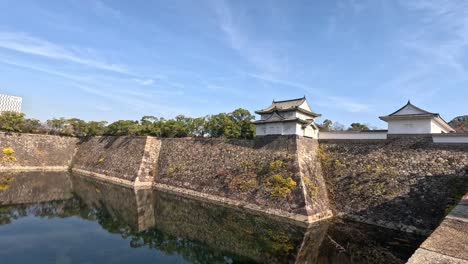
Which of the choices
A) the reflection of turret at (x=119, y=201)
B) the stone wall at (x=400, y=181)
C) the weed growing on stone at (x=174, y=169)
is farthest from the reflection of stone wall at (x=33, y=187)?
the stone wall at (x=400, y=181)

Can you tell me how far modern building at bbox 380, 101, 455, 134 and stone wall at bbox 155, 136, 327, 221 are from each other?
5.16 metres

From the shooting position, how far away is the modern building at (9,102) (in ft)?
265

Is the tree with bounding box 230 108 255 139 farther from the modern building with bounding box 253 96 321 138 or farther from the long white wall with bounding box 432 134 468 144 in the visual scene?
the long white wall with bounding box 432 134 468 144

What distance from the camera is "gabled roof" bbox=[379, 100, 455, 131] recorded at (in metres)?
16.1

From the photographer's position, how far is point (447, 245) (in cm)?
634

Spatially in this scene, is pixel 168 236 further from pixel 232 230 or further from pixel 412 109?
pixel 412 109

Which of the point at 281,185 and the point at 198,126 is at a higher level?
the point at 198,126

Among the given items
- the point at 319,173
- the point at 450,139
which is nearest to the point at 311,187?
the point at 319,173

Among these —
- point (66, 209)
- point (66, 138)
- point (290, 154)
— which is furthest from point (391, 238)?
point (66, 138)

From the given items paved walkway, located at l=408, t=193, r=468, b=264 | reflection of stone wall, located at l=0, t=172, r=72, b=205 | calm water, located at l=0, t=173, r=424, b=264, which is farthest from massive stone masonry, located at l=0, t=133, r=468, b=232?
paved walkway, located at l=408, t=193, r=468, b=264

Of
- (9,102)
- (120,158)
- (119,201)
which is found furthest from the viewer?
(9,102)

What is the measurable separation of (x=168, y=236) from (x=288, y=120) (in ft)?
36.0

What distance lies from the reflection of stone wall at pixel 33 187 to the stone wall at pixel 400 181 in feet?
60.2

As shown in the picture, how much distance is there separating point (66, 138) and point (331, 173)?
31.0 meters
